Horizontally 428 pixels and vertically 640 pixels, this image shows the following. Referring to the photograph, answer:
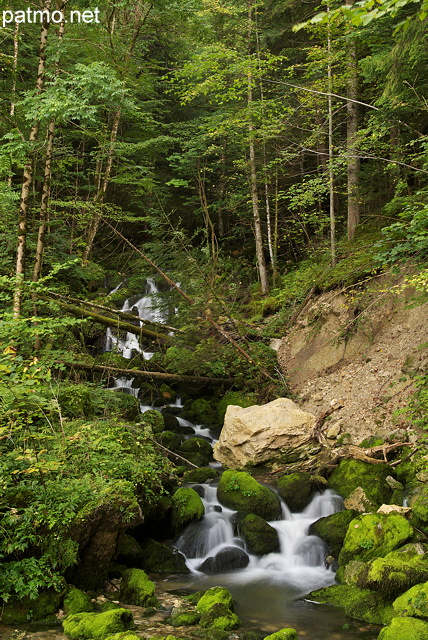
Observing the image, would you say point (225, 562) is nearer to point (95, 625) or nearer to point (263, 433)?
point (263, 433)

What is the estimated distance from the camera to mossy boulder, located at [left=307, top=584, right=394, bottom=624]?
17.3 ft

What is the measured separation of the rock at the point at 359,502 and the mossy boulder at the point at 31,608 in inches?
185

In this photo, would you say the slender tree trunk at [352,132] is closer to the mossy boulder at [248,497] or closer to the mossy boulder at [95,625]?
the mossy boulder at [248,497]

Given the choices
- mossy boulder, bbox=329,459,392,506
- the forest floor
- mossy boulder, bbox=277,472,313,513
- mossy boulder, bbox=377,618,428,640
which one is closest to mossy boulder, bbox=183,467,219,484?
mossy boulder, bbox=277,472,313,513

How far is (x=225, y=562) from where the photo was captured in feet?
23.1

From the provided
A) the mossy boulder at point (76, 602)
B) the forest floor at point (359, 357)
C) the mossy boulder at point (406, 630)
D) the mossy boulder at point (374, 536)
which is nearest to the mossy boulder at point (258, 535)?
the mossy boulder at point (374, 536)

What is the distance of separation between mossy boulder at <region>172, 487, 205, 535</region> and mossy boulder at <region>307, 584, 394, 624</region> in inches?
96.3

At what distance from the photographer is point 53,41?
8828 millimetres

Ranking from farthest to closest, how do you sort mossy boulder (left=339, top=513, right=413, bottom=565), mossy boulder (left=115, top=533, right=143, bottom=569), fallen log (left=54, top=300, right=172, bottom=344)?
fallen log (left=54, top=300, right=172, bottom=344)
mossy boulder (left=115, top=533, right=143, bottom=569)
mossy boulder (left=339, top=513, right=413, bottom=565)

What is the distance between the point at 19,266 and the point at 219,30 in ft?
51.4

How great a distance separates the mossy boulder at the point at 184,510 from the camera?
7695mm

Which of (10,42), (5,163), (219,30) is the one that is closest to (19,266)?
(5,163)

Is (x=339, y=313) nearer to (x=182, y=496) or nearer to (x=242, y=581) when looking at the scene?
(x=182, y=496)

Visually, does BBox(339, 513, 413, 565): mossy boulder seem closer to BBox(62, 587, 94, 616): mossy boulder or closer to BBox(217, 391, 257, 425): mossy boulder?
BBox(62, 587, 94, 616): mossy boulder
